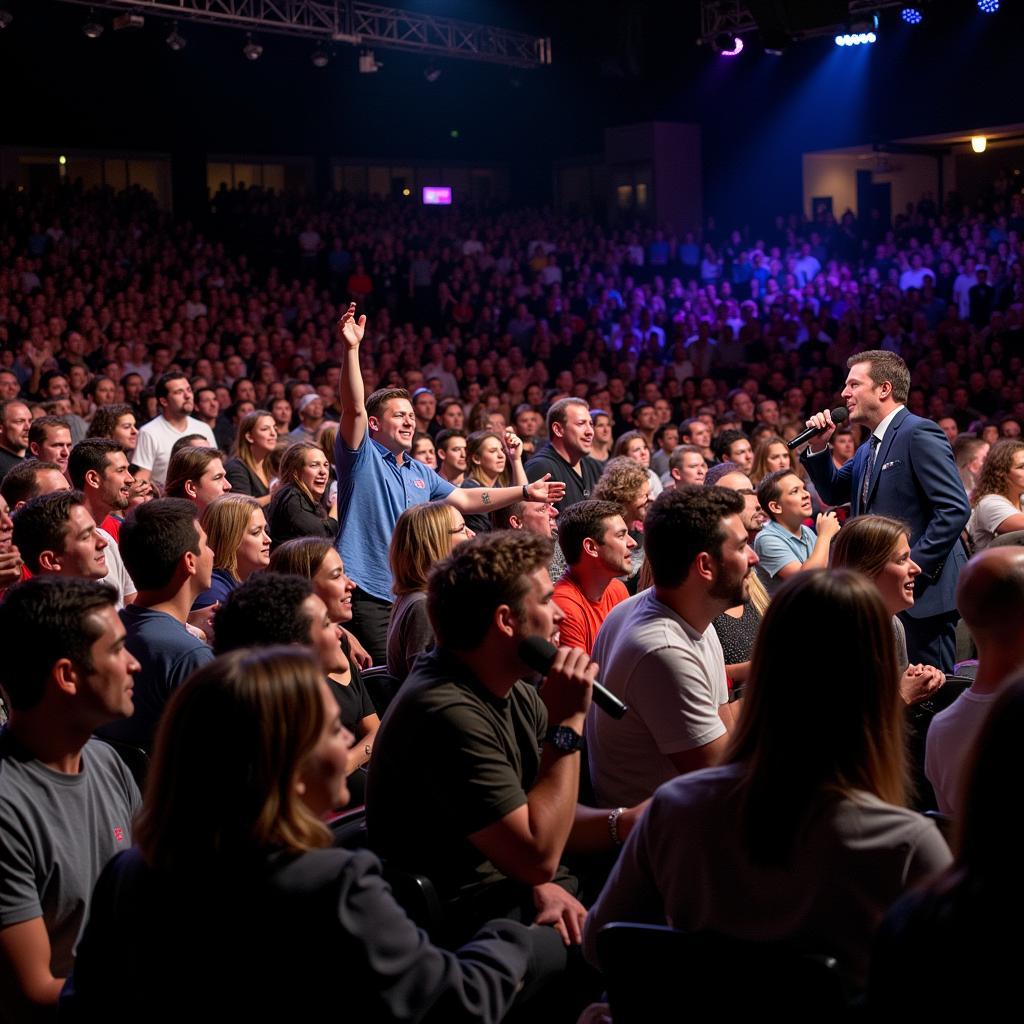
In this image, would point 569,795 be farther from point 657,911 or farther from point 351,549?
point 351,549

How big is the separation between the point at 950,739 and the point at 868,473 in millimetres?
2609

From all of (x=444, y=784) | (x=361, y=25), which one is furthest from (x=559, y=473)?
(x=361, y=25)

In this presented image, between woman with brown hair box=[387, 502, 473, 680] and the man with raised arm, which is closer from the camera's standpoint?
woman with brown hair box=[387, 502, 473, 680]

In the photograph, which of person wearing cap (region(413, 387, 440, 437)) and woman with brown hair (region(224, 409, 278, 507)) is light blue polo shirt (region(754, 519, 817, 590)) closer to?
woman with brown hair (region(224, 409, 278, 507))

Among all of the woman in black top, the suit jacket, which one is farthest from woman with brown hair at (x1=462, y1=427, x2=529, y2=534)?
the suit jacket

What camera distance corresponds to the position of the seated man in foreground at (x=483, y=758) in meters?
2.41

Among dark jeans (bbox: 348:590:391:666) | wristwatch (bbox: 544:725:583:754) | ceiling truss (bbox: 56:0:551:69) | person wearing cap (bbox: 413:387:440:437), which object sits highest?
ceiling truss (bbox: 56:0:551:69)

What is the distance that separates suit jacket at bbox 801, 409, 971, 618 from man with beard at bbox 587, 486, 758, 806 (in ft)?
6.56

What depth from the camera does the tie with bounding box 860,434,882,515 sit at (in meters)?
5.14

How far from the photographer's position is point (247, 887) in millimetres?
1706

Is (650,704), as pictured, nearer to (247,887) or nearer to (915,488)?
(247,887)

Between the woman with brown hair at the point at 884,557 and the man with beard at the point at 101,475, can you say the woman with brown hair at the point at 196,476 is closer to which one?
the man with beard at the point at 101,475

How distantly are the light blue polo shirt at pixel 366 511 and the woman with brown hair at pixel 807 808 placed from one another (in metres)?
3.37

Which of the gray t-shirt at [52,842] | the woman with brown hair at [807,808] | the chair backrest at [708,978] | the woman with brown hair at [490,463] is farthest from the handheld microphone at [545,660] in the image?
the woman with brown hair at [490,463]
